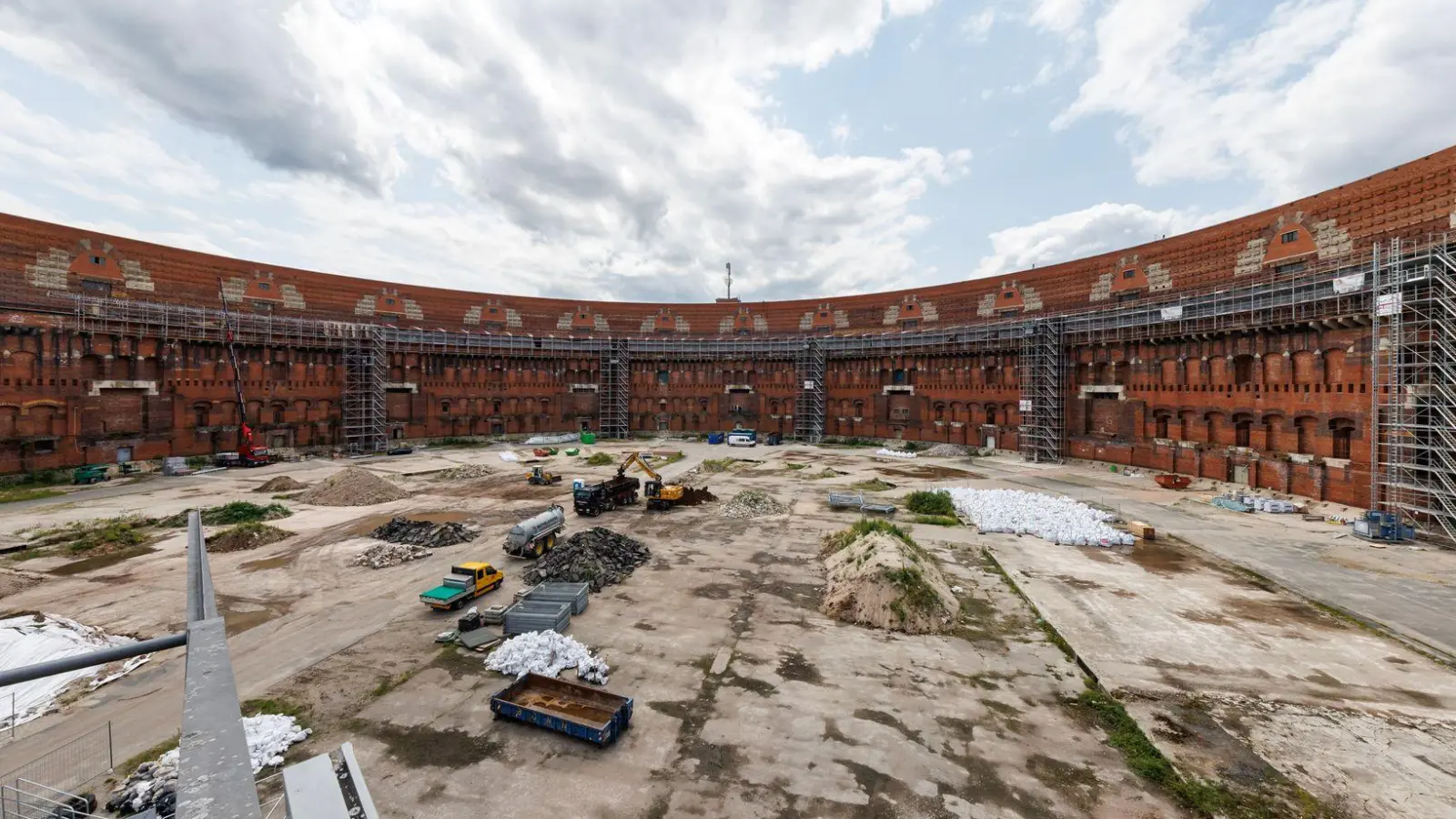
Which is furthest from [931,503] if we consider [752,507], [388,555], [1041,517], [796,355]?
[796,355]

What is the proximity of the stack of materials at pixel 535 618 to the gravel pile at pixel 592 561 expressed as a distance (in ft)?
7.40

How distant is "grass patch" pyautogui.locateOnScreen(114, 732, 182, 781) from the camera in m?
8.91

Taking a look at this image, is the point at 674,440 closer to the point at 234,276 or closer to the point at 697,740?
the point at 234,276

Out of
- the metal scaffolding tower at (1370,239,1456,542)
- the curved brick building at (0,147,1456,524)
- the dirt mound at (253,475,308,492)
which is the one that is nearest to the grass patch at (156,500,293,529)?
the dirt mound at (253,475,308,492)

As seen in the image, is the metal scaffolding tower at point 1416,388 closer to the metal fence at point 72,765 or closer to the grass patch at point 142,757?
the grass patch at point 142,757

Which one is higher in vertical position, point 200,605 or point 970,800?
point 200,605

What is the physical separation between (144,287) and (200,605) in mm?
55877

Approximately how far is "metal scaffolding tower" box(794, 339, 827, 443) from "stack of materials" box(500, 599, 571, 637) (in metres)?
45.3

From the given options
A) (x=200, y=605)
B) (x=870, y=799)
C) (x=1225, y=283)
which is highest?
(x=1225, y=283)

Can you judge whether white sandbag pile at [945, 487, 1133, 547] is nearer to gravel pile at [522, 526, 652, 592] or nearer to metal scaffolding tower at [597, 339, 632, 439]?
gravel pile at [522, 526, 652, 592]

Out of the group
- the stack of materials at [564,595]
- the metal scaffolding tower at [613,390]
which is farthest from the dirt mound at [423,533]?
the metal scaffolding tower at [613,390]

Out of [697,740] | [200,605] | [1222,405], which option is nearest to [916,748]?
[697,740]

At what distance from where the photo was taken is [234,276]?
1850 inches

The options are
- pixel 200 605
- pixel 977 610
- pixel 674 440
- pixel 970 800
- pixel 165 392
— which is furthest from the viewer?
pixel 674 440
